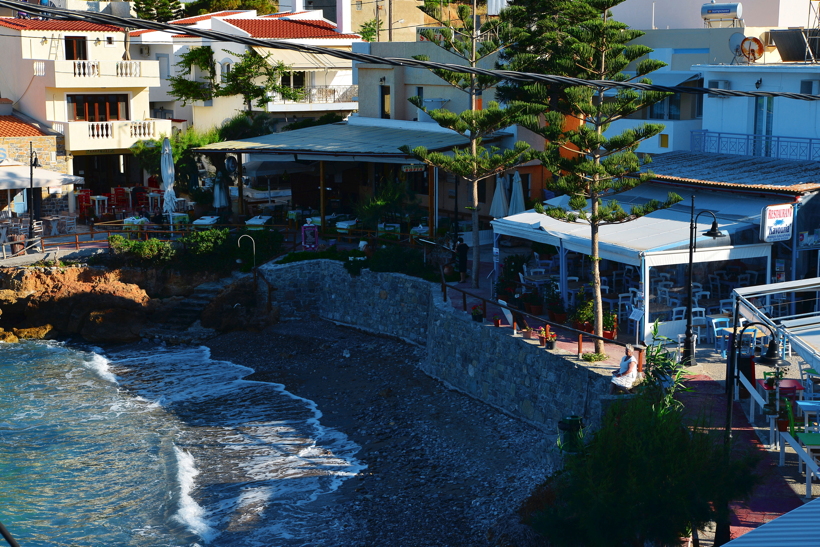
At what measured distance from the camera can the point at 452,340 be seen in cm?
2098

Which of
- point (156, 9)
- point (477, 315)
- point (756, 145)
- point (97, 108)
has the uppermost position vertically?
point (156, 9)

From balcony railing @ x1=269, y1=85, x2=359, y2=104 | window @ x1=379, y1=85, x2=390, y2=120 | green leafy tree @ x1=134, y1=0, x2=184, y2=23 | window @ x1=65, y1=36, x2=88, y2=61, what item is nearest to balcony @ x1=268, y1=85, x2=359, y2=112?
balcony railing @ x1=269, y1=85, x2=359, y2=104

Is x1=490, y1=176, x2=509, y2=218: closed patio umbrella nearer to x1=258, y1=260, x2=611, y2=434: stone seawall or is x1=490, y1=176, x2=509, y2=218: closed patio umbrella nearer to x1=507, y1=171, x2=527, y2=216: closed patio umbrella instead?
x1=507, y1=171, x2=527, y2=216: closed patio umbrella

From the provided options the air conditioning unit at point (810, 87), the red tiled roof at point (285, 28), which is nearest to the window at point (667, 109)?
the air conditioning unit at point (810, 87)

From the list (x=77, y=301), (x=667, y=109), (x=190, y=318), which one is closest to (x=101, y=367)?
(x=190, y=318)

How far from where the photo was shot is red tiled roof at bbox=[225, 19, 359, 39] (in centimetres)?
4209

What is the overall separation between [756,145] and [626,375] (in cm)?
1058

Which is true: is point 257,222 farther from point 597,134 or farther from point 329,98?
point 597,134

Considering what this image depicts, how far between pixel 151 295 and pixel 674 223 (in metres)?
15.2

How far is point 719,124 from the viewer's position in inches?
956

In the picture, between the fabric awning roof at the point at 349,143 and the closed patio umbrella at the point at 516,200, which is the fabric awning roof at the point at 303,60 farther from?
the closed patio umbrella at the point at 516,200

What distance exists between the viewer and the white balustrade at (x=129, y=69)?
112ft

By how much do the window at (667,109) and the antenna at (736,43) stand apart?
180cm

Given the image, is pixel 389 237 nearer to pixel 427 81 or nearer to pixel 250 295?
pixel 250 295
